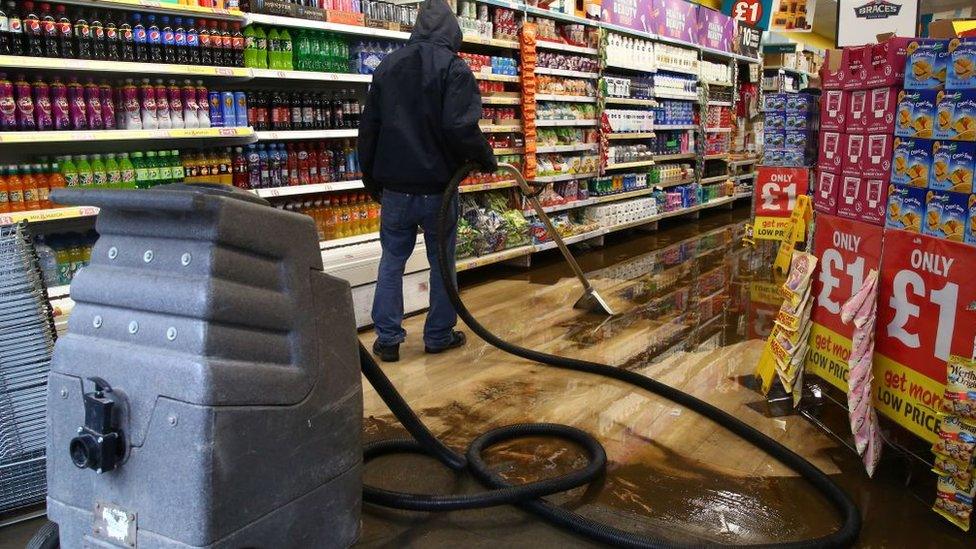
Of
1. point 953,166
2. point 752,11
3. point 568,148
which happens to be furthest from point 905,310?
point 752,11

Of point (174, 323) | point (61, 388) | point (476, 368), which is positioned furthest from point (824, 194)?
point (61, 388)

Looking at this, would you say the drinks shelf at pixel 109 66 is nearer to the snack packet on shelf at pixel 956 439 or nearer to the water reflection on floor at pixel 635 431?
the water reflection on floor at pixel 635 431

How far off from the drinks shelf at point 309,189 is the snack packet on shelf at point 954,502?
364 centimetres

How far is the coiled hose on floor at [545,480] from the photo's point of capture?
2184 mm

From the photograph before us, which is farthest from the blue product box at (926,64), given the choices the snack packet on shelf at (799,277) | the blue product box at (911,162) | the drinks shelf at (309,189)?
the drinks shelf at (309,189)

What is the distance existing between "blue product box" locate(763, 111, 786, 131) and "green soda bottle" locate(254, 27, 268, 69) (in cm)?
329

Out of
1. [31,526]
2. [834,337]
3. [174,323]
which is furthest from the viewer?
[834,337]

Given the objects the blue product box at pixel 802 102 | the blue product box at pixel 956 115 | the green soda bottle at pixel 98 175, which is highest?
the blue product box at pixel 802 102

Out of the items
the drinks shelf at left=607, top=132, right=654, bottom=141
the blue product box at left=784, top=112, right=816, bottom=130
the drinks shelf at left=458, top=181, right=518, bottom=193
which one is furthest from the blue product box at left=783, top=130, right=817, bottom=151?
the drinks shelf at left=607, top=132, right=654, bottom=141

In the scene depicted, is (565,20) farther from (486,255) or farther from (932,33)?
(932,33)

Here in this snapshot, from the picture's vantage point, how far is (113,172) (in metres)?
3.72

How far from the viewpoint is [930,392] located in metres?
2.53

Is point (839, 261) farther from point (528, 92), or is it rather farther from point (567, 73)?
point (567, 73)

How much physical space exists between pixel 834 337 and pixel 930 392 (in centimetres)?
60
